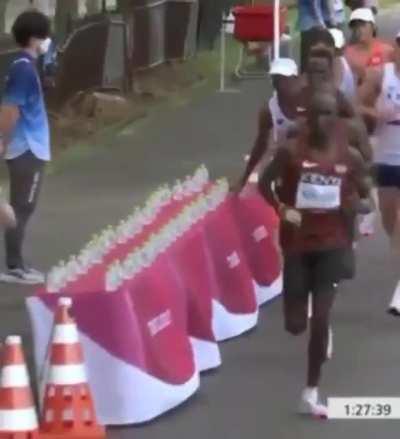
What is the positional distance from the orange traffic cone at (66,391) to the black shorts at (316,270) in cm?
123

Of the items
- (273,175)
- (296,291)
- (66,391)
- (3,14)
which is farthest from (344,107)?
(3,14)

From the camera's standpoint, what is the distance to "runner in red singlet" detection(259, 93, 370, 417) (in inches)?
336

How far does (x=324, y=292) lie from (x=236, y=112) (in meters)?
14.1

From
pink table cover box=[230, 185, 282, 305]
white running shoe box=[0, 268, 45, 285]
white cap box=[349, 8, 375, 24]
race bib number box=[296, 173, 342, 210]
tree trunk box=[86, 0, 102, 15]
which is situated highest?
race bib number box=[296, 173, 342, 210]

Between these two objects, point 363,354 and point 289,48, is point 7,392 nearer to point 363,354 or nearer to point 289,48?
point 363,354

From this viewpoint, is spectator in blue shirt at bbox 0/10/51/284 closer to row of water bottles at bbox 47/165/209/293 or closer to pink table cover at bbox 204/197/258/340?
row of water bottles at bbox 47/165/209/293

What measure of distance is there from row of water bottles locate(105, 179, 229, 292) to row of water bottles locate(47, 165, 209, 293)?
0.45ft

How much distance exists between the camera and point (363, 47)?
42.5ft

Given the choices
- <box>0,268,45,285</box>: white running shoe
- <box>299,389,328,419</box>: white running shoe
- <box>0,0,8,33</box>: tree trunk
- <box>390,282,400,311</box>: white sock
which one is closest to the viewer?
<box>299,389,328,419</box>: white running shoe

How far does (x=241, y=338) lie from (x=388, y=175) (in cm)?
143

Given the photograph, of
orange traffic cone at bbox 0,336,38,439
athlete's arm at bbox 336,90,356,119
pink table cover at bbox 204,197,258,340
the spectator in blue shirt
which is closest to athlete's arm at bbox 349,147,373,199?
athlete's arm at bbox 336,90,356,119

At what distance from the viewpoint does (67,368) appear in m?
7.96

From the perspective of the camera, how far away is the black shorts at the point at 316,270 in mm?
8578

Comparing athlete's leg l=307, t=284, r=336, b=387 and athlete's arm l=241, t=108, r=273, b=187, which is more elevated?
athlete's arm l=241, t=108, r=273, b=187
